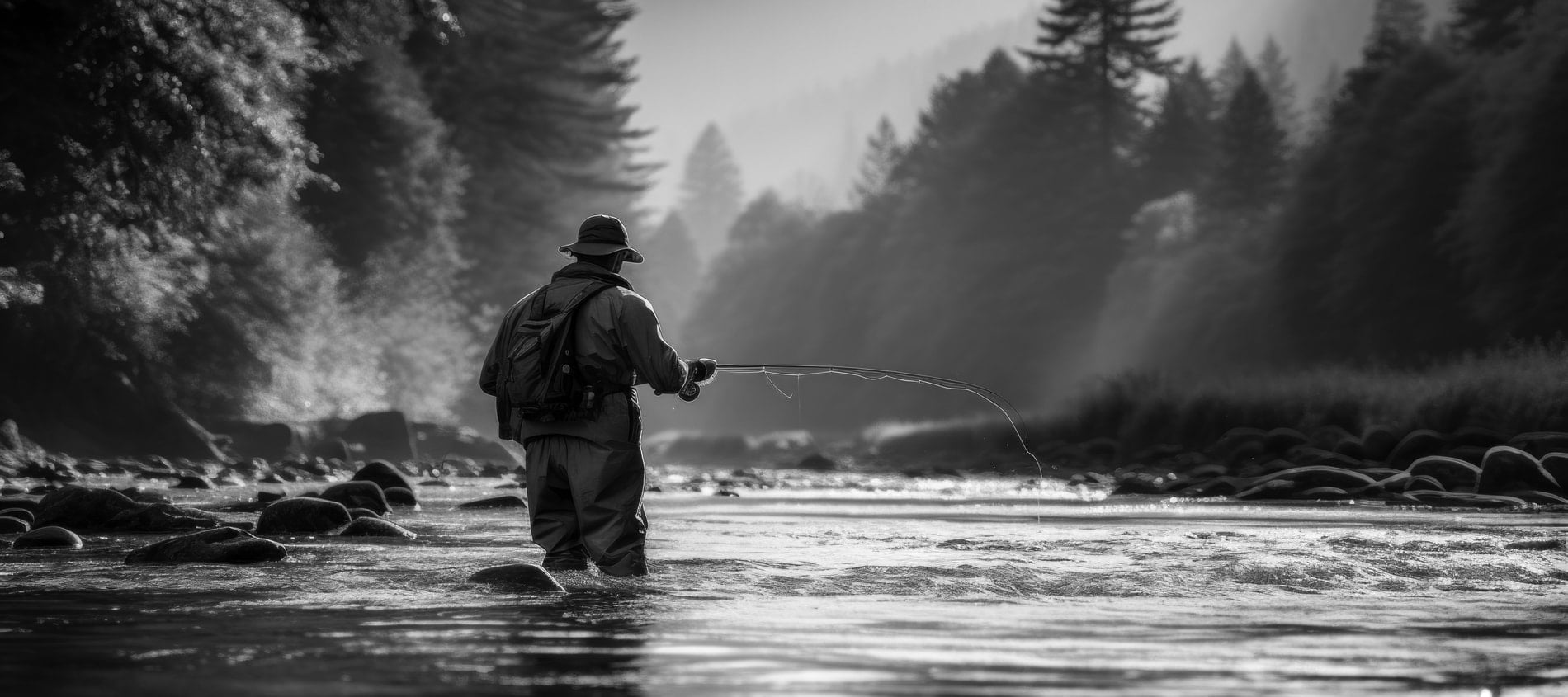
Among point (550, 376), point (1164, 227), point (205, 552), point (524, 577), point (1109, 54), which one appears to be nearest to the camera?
point (524, 577)

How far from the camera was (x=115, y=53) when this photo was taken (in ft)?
57.8

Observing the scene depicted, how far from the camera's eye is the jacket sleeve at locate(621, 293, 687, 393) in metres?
6.80

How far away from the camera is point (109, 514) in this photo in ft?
32.3

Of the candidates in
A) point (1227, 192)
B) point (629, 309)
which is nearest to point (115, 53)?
point (629, 309)

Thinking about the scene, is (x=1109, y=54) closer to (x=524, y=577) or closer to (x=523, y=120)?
(x=523, y=120)

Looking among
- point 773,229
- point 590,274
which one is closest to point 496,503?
point 590,274

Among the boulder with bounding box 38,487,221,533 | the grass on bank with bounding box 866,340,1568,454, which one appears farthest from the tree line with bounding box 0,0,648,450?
the grass on bank with bounding box 866,340,1568,454

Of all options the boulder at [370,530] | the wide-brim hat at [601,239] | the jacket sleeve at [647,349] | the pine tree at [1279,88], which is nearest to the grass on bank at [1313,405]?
the boulder at [370,530]

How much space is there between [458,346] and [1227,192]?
2637 cm

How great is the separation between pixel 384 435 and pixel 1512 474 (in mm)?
19767

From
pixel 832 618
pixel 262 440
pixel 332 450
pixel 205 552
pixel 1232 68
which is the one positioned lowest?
pixel 832 618

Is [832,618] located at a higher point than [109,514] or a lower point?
lower

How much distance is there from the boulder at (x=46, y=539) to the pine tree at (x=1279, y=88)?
7359 centimetres

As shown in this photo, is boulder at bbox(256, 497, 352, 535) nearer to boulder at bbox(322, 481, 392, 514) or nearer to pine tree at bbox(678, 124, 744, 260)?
boulder at bbox(322, 481, 392, 514)
